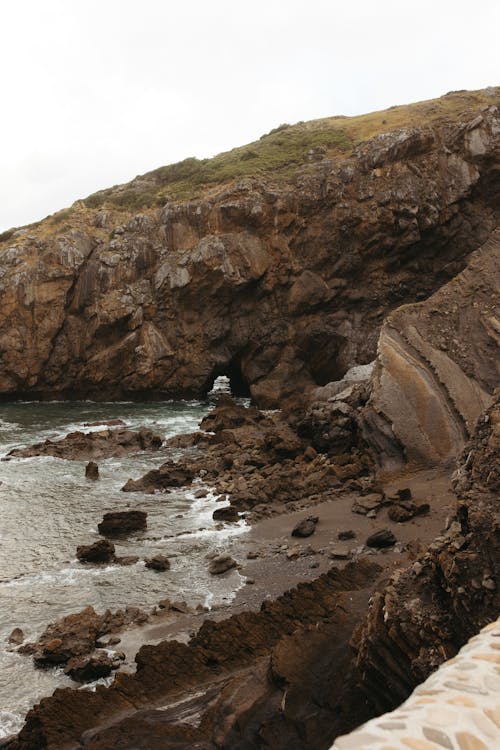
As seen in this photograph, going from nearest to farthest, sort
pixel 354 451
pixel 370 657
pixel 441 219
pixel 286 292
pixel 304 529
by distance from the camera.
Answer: pixel 370 657, pixel 304 529, pixel 354 451, pixel 441 219, pixel 286 292

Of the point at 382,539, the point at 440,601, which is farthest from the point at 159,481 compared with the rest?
the point at 440,601

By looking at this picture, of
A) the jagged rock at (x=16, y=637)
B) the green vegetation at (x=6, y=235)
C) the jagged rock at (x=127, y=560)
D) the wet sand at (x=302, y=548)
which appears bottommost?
the wet sand at (x=302, y=548)

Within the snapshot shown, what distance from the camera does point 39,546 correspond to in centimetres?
1642

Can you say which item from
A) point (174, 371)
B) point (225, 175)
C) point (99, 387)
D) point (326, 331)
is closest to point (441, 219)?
point (326, 331)

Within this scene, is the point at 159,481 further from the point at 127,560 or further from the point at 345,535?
the point at 345,535

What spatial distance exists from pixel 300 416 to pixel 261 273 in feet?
45.2

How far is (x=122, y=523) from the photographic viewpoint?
1723 cm

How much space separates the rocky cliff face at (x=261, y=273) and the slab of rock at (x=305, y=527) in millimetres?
21105

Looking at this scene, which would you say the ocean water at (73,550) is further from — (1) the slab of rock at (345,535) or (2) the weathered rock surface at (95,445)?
(1) the slab of rock at (345,535)

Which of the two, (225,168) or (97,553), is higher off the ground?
→ (225,168)

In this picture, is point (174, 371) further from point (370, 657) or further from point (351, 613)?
point (370, 657)

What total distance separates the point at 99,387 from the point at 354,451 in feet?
82.0

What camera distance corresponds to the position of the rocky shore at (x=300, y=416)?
6.50 m

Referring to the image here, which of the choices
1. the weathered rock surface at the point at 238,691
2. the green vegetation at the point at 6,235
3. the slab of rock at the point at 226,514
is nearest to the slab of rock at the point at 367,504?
the slab of rock at the point at 226,514
